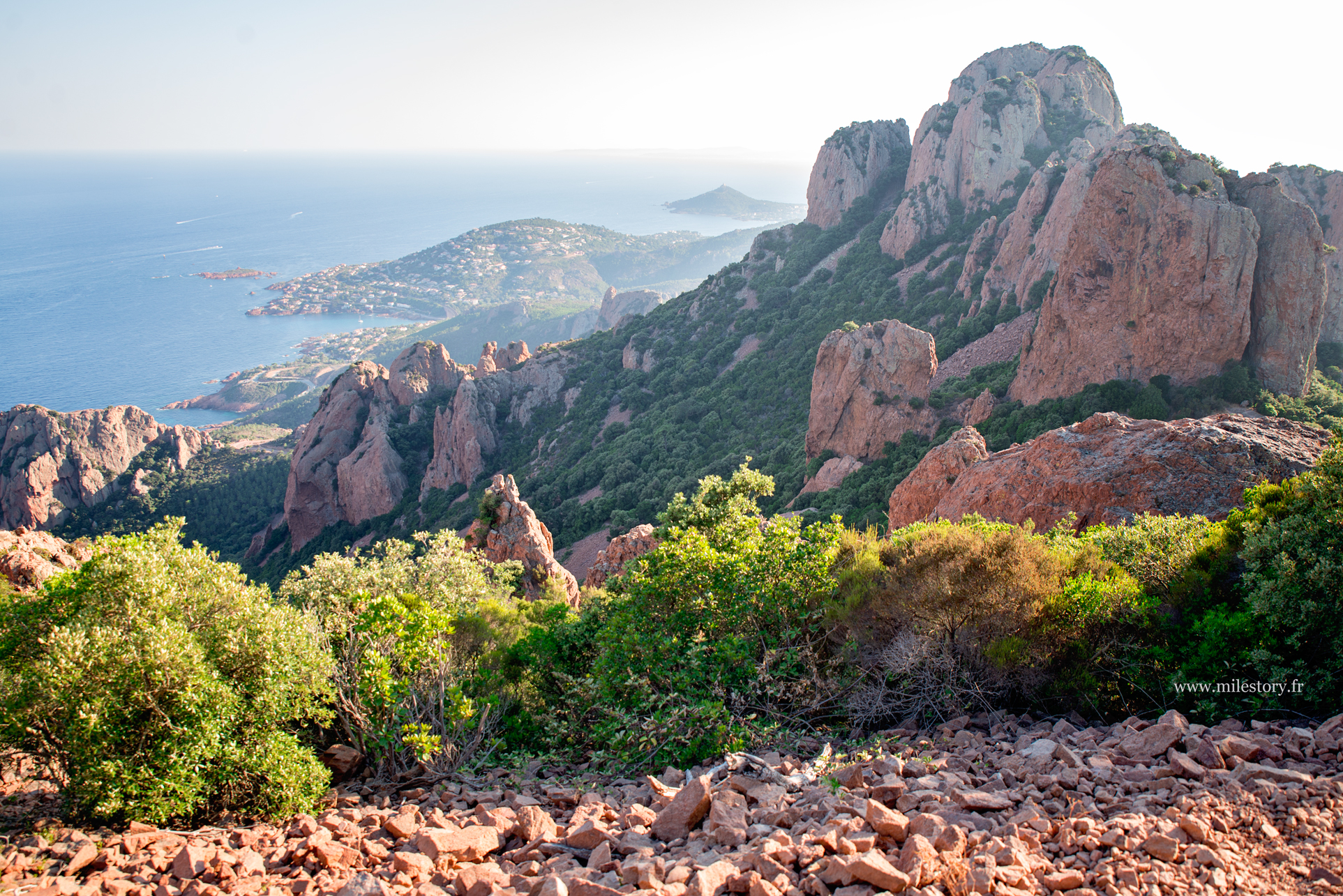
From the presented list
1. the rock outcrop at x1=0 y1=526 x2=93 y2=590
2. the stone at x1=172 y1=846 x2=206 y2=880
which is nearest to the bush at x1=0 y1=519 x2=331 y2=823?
the stone at x1=172 y1=846 x2=206 y2=880

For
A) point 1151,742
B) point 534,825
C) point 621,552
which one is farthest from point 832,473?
point 534,825

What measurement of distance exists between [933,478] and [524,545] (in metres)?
16.8

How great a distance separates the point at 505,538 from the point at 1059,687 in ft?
73.1

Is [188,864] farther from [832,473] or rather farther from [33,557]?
[832,473]

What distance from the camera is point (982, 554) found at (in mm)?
10828

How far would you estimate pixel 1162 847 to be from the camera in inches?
235

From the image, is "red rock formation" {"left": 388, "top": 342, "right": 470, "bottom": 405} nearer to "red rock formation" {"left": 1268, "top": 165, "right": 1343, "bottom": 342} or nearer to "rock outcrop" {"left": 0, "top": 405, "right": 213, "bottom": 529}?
"rock outcrop" {"left": 0, "top": 405, "right": 213, "bottom": 529}

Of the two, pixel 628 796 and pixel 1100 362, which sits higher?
pixel 1100 362

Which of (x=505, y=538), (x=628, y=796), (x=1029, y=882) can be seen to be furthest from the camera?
(x=505, y=538)

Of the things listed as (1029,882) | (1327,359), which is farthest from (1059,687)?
(1327,359)

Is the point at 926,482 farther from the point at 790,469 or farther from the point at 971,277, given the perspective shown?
the point at 971,277

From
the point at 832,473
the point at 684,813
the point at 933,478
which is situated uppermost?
the point at 933,478

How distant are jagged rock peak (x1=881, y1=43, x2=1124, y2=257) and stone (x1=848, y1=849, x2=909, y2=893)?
62.4 metres

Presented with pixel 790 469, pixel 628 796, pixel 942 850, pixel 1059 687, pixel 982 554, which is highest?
pixel 982 554
